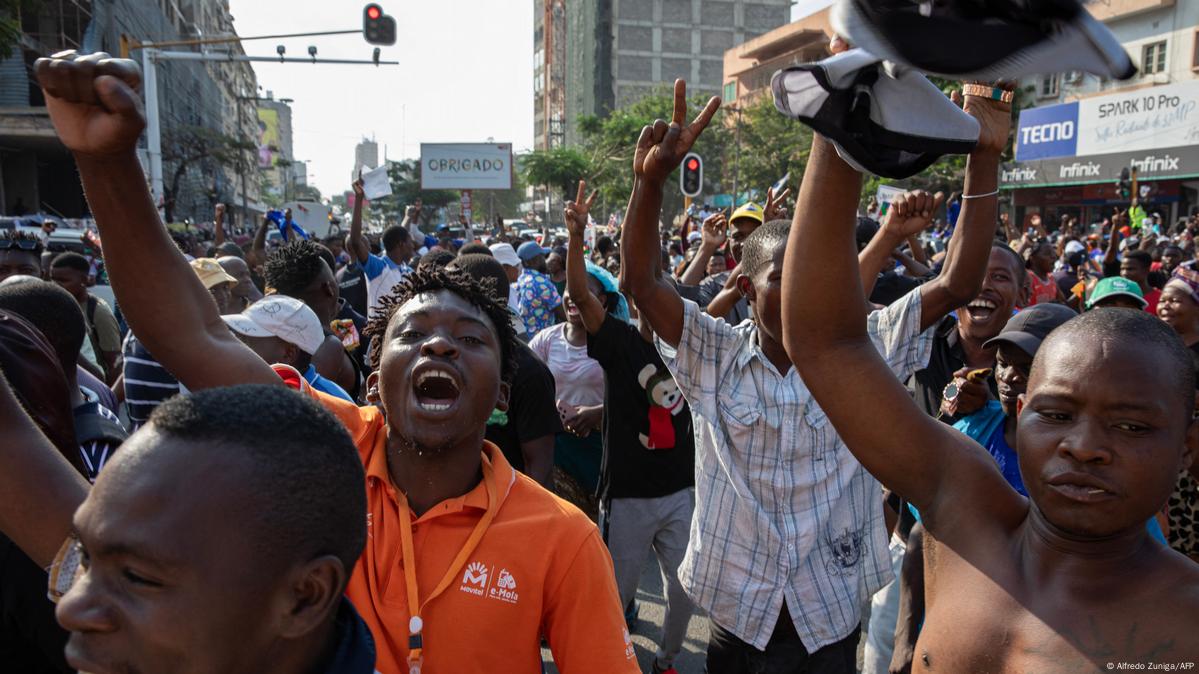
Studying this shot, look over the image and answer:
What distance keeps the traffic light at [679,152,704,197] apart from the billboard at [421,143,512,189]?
107ft

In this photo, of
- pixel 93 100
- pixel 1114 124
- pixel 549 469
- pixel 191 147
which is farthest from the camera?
pixel 191 147

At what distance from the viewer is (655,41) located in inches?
3258

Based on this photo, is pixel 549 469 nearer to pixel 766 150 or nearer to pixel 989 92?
pixel 989 92

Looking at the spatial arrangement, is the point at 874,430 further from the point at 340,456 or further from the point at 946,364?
the point at 946,364

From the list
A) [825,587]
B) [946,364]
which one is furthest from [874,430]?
[946,364]

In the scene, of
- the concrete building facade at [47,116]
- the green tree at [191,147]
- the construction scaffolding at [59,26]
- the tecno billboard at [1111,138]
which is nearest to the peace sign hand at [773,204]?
the concrete building facade at [47,116]

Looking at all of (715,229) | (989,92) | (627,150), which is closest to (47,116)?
(715,229)

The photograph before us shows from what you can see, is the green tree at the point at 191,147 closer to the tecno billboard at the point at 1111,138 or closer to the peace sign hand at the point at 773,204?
the tecno billboard at the point at 1111,138

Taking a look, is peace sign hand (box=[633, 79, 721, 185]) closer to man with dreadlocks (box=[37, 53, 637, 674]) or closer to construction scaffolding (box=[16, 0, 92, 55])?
man with dreadlocks (box=[37, 53, 637, 674])

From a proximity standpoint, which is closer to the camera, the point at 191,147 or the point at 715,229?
the point at 715,229

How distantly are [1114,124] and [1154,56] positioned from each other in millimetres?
4886

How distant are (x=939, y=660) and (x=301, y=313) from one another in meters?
2.78

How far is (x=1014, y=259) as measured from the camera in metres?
4.27

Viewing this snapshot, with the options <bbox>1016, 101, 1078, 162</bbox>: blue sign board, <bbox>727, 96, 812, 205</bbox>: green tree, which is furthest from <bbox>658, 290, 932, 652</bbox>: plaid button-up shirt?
<bbox>727, 96, 812, 205</bbox>: green tree
